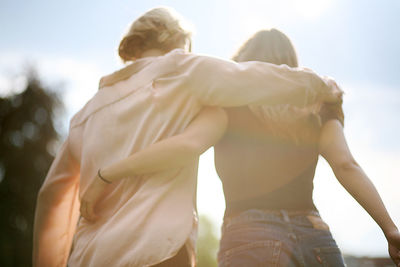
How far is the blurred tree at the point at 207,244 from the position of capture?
4650 centimetres

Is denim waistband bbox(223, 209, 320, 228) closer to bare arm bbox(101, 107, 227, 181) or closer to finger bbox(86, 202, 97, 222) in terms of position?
bare arm bbox(101, 107, 227, 181)

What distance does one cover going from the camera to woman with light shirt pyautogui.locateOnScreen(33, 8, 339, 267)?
152 centimetres

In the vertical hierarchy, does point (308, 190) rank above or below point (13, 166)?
above

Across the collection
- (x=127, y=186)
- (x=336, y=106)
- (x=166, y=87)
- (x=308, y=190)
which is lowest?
(x=308, y=190)

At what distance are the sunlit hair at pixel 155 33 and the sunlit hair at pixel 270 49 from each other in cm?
43

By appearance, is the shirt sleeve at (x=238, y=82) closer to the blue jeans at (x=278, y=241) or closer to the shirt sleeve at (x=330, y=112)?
the shirt sleeve at (x=330, y=112)

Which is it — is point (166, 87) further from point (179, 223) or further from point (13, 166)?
point (13, 166)

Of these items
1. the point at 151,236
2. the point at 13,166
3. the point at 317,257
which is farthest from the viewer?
the point at 13,166

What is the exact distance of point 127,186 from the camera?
1.68m

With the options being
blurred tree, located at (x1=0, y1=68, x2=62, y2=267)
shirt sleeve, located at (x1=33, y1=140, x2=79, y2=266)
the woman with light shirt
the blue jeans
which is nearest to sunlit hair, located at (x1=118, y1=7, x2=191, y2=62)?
the woman with light shirt

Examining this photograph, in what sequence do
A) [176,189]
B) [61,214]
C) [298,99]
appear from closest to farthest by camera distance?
[176,189] < [298,99] < [61,214]

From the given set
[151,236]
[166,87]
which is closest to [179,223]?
[151,236]

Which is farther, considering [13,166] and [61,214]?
[13,166]

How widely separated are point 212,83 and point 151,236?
727 mm
